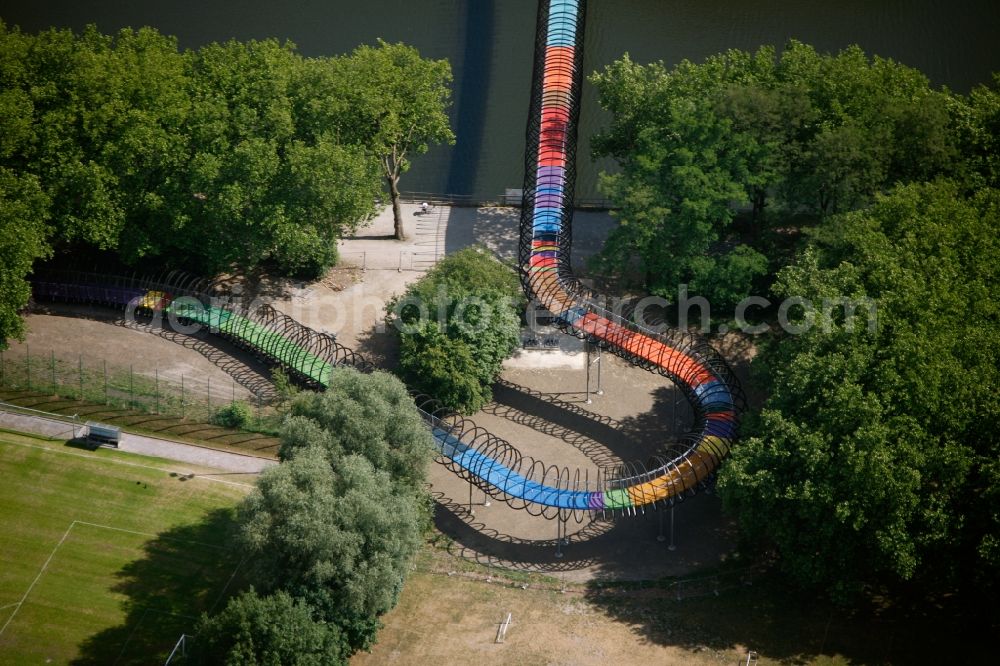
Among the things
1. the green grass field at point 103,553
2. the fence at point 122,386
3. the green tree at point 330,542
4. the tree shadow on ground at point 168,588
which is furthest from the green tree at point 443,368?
the tree shadow on ground at point 168,588

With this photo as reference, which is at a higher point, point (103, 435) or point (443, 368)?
point (443, 368)

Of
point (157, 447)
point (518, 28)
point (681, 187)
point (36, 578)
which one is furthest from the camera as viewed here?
point (518, 28)

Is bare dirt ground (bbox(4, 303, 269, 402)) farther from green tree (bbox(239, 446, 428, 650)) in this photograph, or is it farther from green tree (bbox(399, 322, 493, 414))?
green tree (bbox(239, 446, 428, 650))

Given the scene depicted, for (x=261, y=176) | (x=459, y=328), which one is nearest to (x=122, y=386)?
(x=261, y=176)

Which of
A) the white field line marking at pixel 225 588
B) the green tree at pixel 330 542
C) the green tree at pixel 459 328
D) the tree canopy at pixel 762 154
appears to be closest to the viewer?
the green tree at pixel 330 542

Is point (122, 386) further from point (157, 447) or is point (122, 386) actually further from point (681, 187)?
point (681, 187)

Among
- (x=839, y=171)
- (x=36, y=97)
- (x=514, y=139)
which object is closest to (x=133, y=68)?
(x=36, y=97)

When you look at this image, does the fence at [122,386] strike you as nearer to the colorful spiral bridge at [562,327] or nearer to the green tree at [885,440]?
the colorful spiral bridge at [562,327]
